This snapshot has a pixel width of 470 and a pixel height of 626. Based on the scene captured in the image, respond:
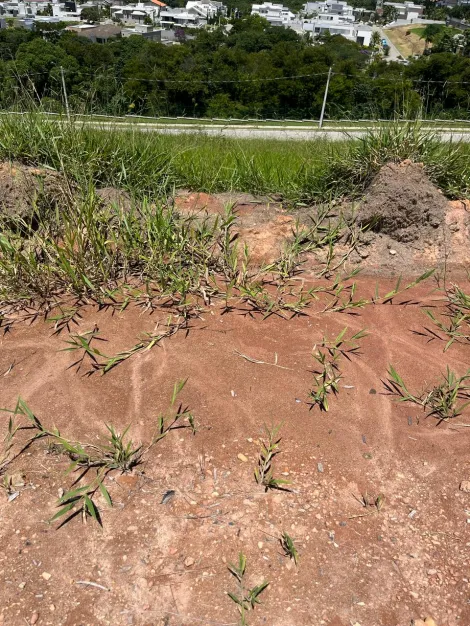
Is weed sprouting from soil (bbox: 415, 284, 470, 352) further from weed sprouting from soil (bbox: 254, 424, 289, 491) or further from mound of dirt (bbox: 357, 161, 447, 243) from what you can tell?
weed sprouting from soil (bbox: 254, 424, 289, 491)

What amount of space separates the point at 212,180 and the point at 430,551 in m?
3.56

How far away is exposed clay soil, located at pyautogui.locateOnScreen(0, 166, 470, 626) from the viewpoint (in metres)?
1.82

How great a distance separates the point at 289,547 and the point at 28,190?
10.5ft

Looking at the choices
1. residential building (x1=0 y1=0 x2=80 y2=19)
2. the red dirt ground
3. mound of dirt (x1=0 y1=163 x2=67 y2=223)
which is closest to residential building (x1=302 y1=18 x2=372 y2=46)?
residential building (x1=0 y1=0 x2=80 y2=19)

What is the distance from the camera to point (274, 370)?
9.11 ft

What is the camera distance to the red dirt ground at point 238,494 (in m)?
1.82

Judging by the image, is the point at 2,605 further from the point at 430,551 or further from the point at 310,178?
the point at 310,178

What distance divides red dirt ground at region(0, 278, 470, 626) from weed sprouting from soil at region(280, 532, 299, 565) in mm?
25

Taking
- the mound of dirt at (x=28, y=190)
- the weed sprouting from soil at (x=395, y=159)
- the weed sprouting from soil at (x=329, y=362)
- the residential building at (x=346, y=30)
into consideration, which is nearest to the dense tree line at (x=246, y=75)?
the mound of dirt at (x=28, y=190)

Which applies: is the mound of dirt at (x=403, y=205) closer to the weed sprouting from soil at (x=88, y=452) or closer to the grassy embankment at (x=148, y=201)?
the grassy embankment at (x=148, y=201)

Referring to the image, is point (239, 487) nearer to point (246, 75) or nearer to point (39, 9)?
point (246, 75)

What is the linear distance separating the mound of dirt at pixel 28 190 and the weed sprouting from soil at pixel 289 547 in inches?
113

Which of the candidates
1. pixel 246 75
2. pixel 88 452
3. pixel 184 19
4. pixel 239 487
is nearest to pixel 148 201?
pixel 88 452

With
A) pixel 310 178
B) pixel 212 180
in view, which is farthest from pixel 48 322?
pixel 310 178
